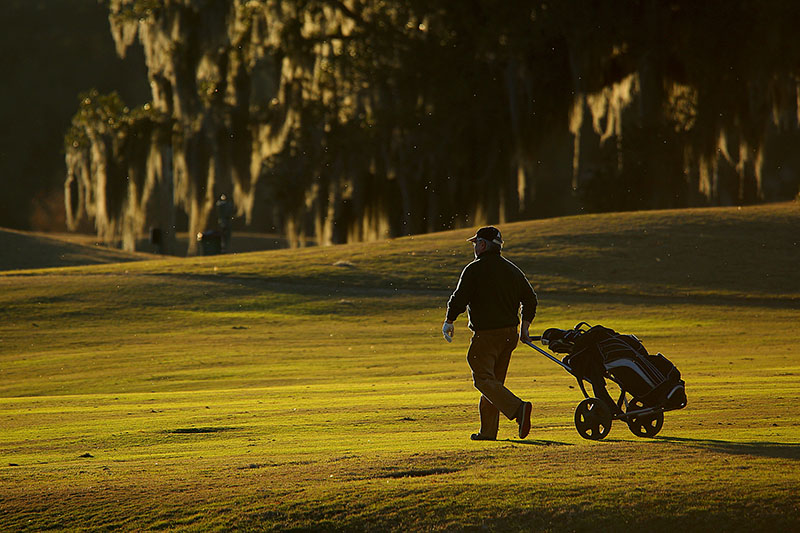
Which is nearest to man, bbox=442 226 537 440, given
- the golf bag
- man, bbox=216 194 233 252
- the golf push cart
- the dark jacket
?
the dark jacket

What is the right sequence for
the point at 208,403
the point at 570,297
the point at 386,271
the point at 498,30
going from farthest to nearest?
the point at 498,30, the point at 386,271, the point at 570,297, the point at 208,403

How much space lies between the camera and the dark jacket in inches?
413

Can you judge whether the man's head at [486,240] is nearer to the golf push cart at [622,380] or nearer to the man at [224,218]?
the golf push cart at [622,380]

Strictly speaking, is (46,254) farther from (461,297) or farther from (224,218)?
(461,297)

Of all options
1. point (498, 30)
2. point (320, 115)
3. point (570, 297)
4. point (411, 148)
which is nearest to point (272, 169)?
point (320, 115)

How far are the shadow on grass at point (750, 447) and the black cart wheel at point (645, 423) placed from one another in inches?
13.6

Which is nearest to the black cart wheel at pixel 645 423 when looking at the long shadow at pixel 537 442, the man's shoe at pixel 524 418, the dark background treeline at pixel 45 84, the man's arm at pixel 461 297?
the long shadow at pixel 537 442

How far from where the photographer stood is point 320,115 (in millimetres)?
41969

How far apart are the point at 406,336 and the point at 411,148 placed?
53.9 ft

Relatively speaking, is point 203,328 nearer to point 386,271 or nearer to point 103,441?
point 386,271

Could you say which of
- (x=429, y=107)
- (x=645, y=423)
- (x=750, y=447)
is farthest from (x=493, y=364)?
(x=429, y=107)

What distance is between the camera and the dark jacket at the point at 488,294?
10492mm

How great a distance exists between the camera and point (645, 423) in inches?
416

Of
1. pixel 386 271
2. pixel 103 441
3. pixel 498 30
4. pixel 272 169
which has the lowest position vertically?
pixel 103 441
